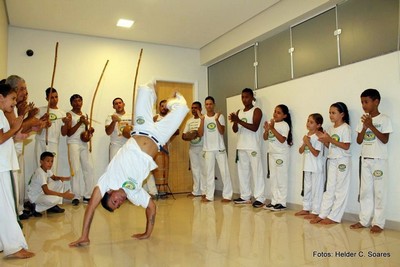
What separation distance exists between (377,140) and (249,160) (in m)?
2.18

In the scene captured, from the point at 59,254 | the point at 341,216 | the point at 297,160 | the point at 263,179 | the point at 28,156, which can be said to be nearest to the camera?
the point at 59,254

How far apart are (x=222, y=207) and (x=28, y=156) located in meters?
3.51

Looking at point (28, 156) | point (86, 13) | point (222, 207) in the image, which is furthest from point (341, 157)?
point (28, 156)

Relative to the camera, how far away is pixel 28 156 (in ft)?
18.4

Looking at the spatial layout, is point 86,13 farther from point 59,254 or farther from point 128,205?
point 59,254

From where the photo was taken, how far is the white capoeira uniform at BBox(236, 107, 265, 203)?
5117mm

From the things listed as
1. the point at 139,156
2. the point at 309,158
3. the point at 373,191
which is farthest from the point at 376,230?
the point at 139,156

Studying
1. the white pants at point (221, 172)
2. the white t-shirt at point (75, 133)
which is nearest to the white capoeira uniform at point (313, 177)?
the white pants at point (221, 172)

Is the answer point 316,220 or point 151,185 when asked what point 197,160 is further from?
point 316,220

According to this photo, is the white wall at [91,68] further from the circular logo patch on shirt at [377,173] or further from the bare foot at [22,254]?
the circular logo patch on shirt at [377,173]

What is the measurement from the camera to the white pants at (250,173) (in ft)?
16.8

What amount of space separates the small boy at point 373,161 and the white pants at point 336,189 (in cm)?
23

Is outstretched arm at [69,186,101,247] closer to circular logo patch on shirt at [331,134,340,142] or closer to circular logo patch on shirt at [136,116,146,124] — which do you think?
circular logo patch on shirt at [136,116,146,124]

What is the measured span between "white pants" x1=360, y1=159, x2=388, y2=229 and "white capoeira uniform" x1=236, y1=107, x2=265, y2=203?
178 centimetres
